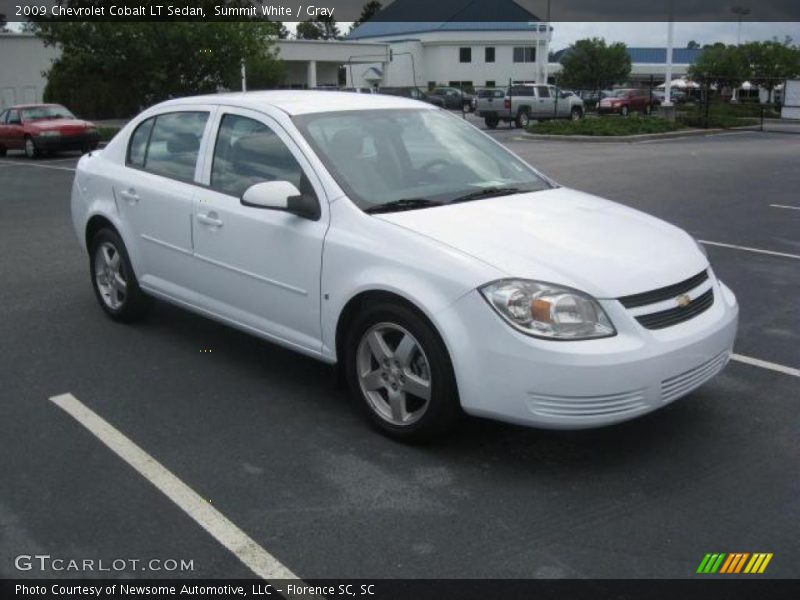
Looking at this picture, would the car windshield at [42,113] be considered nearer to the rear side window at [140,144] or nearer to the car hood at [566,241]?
the rear side window at [140,144]

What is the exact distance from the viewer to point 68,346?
234 inches

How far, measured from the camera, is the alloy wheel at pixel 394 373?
4145 mm

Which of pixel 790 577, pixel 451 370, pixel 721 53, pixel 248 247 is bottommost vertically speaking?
pixel 790 577

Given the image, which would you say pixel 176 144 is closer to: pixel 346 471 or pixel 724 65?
pixel 346 471

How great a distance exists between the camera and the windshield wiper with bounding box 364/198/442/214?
14.8 feet

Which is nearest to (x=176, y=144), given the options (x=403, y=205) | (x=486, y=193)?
(x=403, y=205)

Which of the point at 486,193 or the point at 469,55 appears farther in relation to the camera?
the point at 469,55

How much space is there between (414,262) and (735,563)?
1.84m

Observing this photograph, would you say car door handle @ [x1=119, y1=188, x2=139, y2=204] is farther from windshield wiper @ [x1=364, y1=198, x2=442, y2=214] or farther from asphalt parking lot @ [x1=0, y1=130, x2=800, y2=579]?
windshield wiper @ [x1=364, y1=198, x2=442, y2=214]

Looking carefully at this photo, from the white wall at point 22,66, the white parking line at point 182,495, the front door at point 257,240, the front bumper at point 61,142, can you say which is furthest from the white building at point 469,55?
the white parking line at point 182,495

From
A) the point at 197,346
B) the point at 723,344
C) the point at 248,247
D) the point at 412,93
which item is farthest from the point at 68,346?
the point at 412,93

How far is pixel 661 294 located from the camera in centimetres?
405

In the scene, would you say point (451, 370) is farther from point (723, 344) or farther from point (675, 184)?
point (675, 184)

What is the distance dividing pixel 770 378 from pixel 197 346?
3.61m
